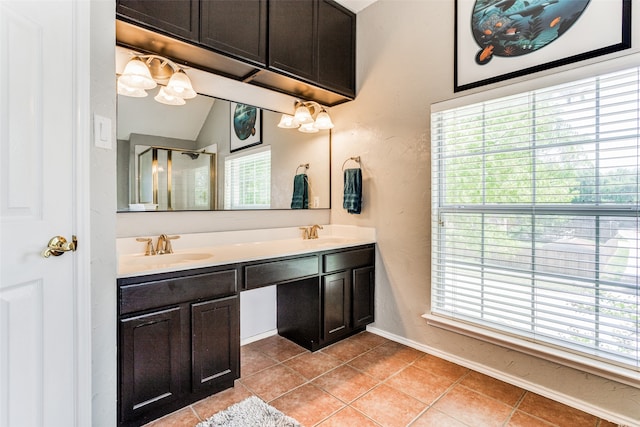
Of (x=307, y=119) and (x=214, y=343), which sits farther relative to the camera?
(x=307, y=119)

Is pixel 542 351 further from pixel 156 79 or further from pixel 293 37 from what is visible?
pixel 156 79

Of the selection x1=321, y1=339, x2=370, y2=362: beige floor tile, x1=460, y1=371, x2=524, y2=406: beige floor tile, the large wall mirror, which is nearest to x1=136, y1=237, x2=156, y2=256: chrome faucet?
the large wall mirror

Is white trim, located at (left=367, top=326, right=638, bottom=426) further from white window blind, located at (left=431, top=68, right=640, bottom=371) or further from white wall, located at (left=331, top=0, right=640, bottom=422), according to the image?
white window blind, located at (left=431, top=68, right=640, bottom=371)

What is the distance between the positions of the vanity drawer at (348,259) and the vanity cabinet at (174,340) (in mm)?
767

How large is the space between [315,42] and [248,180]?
1.24 meters

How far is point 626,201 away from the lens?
1.63 metres

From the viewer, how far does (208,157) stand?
231 centimetres

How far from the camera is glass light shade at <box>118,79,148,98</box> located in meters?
1.93

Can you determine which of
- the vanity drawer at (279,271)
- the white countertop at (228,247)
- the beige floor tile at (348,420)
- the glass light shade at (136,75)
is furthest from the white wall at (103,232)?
the beige floor tile at (348,420)

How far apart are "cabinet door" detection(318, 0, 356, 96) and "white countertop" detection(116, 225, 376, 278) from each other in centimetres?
129

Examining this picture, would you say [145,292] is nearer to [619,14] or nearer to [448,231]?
[448,231]

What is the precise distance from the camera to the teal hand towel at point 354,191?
279 cm
